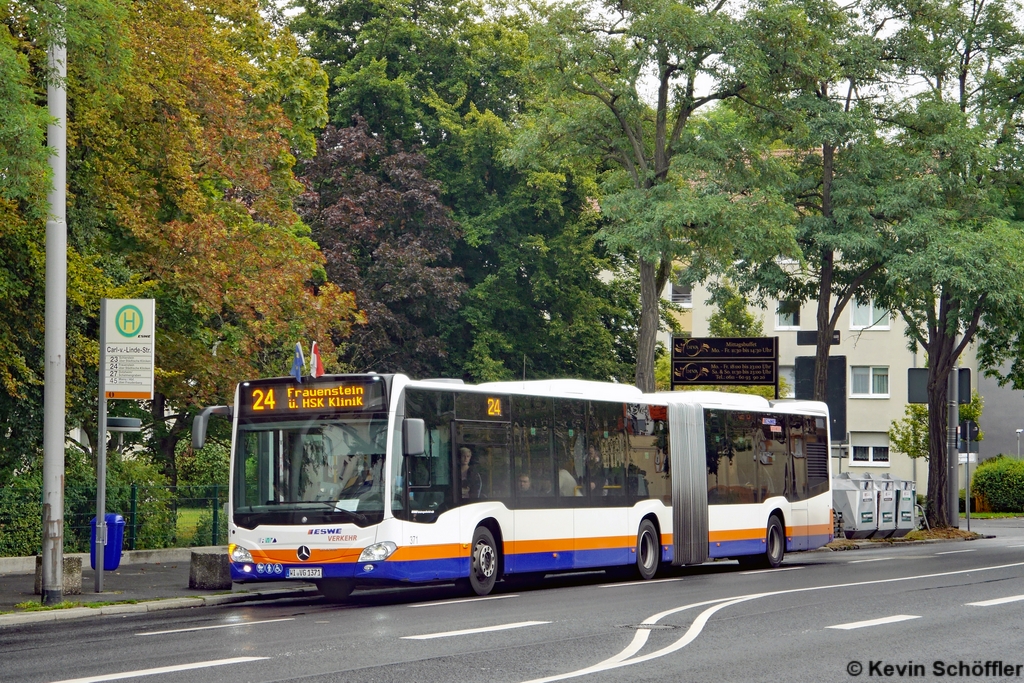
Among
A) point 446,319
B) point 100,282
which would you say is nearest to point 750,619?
point 100,282

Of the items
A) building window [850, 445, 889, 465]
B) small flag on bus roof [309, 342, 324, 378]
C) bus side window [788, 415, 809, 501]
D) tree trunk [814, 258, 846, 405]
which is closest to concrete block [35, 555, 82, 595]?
small flag on bus roof [309, 342, 324, 378]

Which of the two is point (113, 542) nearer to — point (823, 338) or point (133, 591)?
point (133, 591)

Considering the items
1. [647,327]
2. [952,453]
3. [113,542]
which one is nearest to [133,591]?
[113,542]

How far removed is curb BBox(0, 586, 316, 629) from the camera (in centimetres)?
1504

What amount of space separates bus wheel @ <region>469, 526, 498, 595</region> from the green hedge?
159ft

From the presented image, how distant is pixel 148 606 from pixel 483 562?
13.7ft

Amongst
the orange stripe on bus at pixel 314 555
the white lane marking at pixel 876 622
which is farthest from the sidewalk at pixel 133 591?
the white lane marking at pixel 876 622

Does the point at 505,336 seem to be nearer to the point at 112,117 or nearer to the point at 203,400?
A: the point at 203,400

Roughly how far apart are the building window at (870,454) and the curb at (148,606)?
53.8 metres

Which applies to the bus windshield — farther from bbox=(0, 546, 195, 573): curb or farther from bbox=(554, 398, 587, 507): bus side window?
bbox=(0, 546, 195, 573): curb

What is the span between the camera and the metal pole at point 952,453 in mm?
39062

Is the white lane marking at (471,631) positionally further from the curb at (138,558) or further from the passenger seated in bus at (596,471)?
the curb at (138,558)

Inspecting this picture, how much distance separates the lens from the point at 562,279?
42875mm

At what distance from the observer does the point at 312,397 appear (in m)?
17.0
